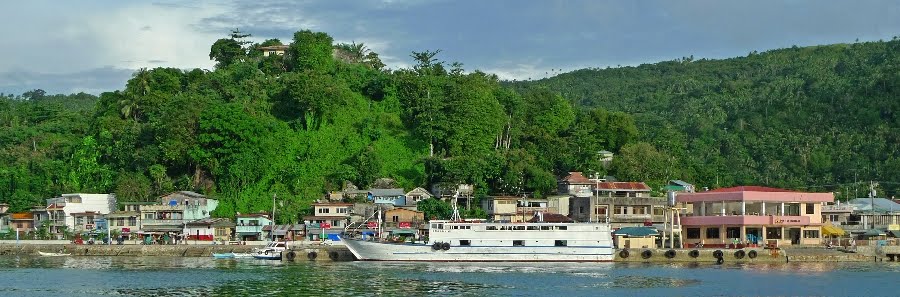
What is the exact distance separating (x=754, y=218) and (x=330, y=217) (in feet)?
97.4

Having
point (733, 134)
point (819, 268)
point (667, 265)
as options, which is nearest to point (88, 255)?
point (667, 265)

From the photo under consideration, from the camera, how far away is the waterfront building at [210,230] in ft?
A: 281

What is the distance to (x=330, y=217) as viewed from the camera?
→ 280 ft

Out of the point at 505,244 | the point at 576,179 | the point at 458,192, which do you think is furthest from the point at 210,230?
the point at 576,179

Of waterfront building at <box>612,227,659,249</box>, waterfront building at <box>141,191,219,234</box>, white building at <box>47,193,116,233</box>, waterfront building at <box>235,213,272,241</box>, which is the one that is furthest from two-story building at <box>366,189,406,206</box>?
white building at <box>47,193,116,233</box>

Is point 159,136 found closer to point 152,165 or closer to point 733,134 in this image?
point 152,165

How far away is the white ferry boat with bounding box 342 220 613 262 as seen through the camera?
236 feet

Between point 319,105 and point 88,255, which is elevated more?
point 319,105

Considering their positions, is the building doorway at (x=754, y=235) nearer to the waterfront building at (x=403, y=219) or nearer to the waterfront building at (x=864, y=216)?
the waterfront building at (x=864, y=216)

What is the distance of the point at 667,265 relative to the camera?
233 feet

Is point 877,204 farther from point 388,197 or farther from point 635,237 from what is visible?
point 388,197

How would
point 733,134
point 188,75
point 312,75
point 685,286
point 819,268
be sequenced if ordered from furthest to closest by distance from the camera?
point 733,134 < point 188,75 < point 312,75 < point 819,268 < point 685,286

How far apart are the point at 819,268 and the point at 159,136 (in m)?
51.0

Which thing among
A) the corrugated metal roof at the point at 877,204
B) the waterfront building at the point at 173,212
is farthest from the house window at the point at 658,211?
the waterfront building at the point at 173,212
